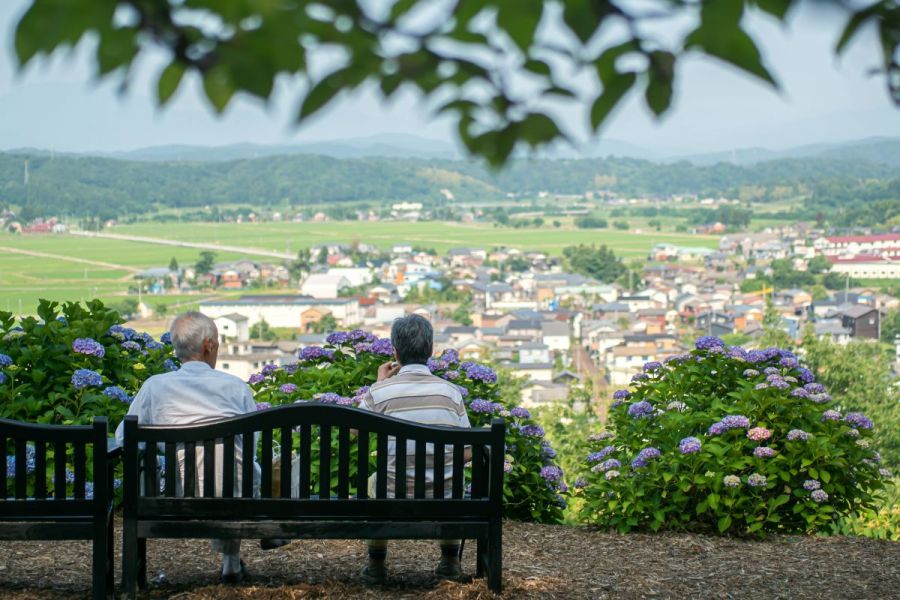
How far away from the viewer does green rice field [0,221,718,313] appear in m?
60.7

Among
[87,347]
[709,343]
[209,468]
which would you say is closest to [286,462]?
[209,468]

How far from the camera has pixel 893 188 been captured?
91188 millimetres

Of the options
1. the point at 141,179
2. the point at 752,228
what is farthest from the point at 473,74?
the point at 752,228

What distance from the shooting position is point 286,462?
2.89 m

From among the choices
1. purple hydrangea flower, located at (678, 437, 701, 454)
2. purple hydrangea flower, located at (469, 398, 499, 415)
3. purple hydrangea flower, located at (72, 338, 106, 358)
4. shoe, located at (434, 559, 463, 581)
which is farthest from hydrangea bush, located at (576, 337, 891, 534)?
purple hydrangea flower, located at (72, 338, 106, 358)

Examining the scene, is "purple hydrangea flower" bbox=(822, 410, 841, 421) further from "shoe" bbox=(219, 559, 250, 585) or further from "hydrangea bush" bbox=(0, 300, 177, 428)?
"hydrangea bush" bbox=(0, 300, 177, 428)

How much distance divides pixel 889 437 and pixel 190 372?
21.8 metres

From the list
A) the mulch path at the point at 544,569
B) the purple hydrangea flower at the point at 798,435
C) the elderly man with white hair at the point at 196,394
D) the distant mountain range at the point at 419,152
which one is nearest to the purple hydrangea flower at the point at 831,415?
the purple hydrangea flower at the point at 798,435

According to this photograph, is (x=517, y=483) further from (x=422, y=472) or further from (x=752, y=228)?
(x=752, y=228)

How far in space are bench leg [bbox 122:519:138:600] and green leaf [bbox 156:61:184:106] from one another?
1.97 m

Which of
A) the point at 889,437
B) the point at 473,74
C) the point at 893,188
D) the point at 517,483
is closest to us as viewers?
the point at 473,74

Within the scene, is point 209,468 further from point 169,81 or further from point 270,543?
point 169,81

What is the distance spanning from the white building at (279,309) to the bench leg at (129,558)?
175 ft

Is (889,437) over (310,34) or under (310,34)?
under
